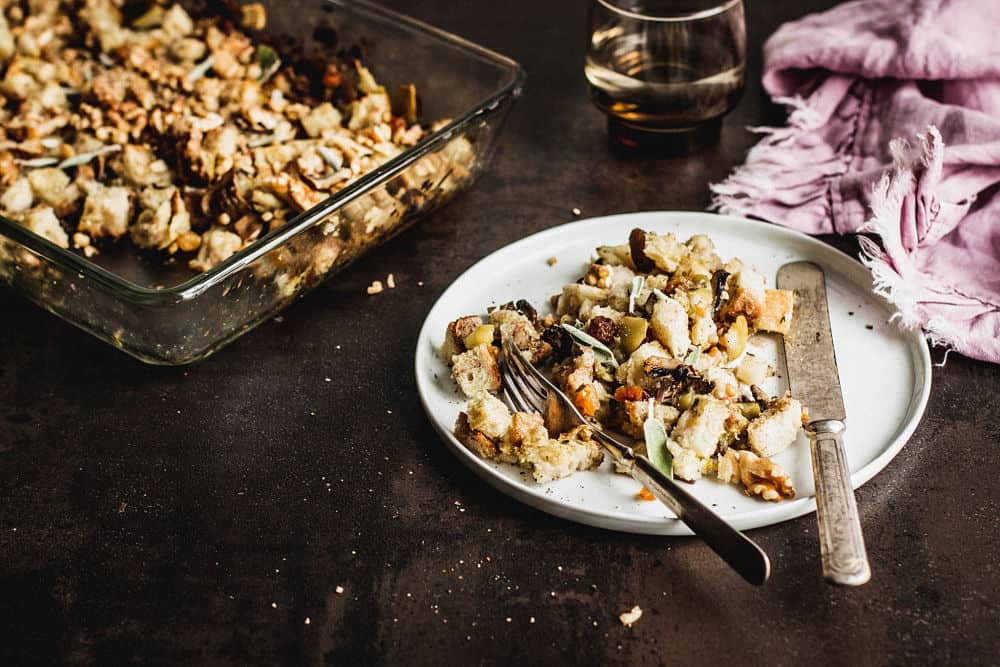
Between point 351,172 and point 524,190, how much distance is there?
0.82 ft

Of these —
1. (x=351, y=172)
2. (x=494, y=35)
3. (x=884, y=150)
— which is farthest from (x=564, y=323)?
(x=494, y=35)

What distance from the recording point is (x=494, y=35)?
5.60 feet

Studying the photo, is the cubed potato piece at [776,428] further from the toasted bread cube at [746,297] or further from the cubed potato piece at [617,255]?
the cubed potato piece at [617,255]

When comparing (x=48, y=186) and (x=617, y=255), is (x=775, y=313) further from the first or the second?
(x=48, y=186)

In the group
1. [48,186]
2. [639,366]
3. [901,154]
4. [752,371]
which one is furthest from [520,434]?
[48,186]

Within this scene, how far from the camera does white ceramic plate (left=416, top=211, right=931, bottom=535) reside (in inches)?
34.4

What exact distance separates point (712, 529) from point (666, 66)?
739 mm

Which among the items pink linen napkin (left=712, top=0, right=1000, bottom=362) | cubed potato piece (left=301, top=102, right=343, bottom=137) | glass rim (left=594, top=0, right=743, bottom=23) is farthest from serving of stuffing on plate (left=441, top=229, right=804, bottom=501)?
cubed potato piece (left=301, top=102, right=343, bottom=137)

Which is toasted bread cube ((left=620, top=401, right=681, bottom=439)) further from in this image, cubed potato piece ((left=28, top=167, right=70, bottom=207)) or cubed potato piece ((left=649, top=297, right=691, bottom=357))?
cubed potato piece ((left=28, top=167, right=70, bottom=207))

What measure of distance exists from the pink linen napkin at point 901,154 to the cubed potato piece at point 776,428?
8.9 inches

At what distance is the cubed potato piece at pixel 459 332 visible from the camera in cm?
102

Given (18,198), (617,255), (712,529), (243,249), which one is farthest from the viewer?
(18,198)

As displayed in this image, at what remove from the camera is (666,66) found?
1333 mm

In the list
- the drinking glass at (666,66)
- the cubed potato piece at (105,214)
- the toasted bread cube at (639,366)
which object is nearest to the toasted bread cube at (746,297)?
the toasted bread cube at (639,366)
